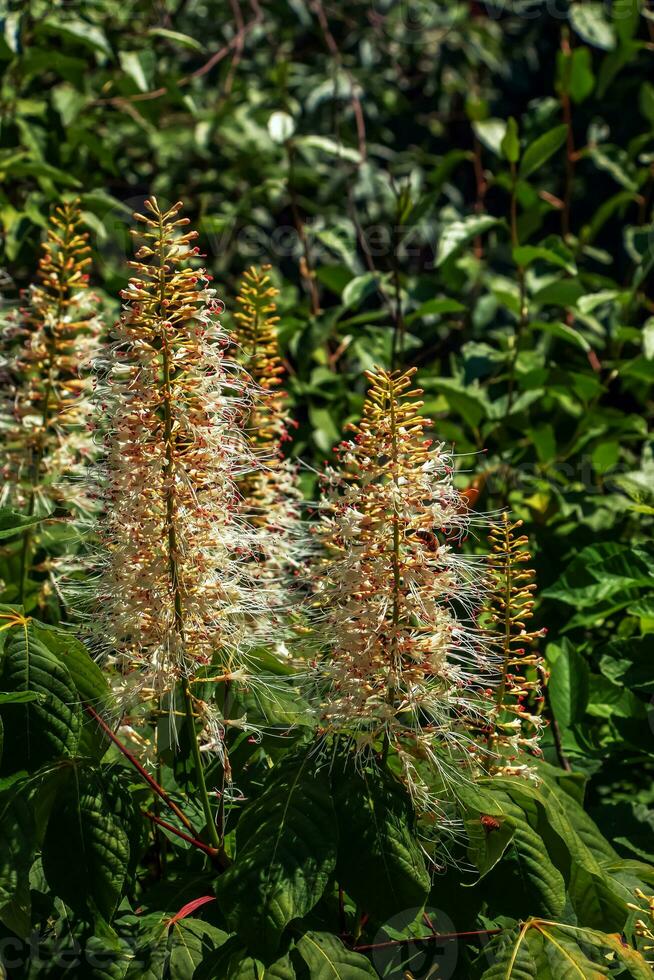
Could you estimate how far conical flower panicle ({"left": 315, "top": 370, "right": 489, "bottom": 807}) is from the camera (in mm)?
1408

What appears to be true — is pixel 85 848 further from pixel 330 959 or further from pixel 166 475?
pixel 166 475

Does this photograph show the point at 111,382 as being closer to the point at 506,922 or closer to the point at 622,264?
the point at 506,922

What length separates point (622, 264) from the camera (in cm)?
436

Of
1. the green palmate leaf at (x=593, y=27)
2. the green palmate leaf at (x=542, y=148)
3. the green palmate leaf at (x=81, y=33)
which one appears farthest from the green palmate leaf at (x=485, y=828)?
the green palmate leaf at (x=593, y=27)

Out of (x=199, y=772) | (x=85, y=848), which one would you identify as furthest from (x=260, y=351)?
(x=85, y=848)

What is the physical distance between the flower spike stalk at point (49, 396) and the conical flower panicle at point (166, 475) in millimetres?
557

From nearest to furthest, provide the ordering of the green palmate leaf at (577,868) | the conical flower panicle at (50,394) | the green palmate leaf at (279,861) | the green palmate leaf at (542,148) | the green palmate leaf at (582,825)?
the green palmate leaf at (279,861) < the green palmate leaf at (577,868) < the green palmate leaf at (582,825) < the conical flower panicle at (50,394) < the green palmate leaf at (542,148)

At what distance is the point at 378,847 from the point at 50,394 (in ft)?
3.82

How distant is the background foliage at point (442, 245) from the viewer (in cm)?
202

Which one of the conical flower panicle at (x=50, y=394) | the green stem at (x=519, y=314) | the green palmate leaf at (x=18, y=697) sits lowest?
the green palmate leaf at (x=18, y=697)

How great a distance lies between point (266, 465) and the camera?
1.76 m

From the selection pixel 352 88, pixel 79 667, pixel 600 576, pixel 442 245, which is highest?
pixel 352 88

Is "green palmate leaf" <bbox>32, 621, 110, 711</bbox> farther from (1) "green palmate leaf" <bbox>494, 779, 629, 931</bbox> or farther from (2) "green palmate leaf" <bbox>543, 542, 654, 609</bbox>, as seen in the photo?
(2) "green palmate leaf" <bbox>543, 542, 654, 609</bbox>

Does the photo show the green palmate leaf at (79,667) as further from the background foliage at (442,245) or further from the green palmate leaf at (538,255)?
the green palmate leaf at (538,255)
